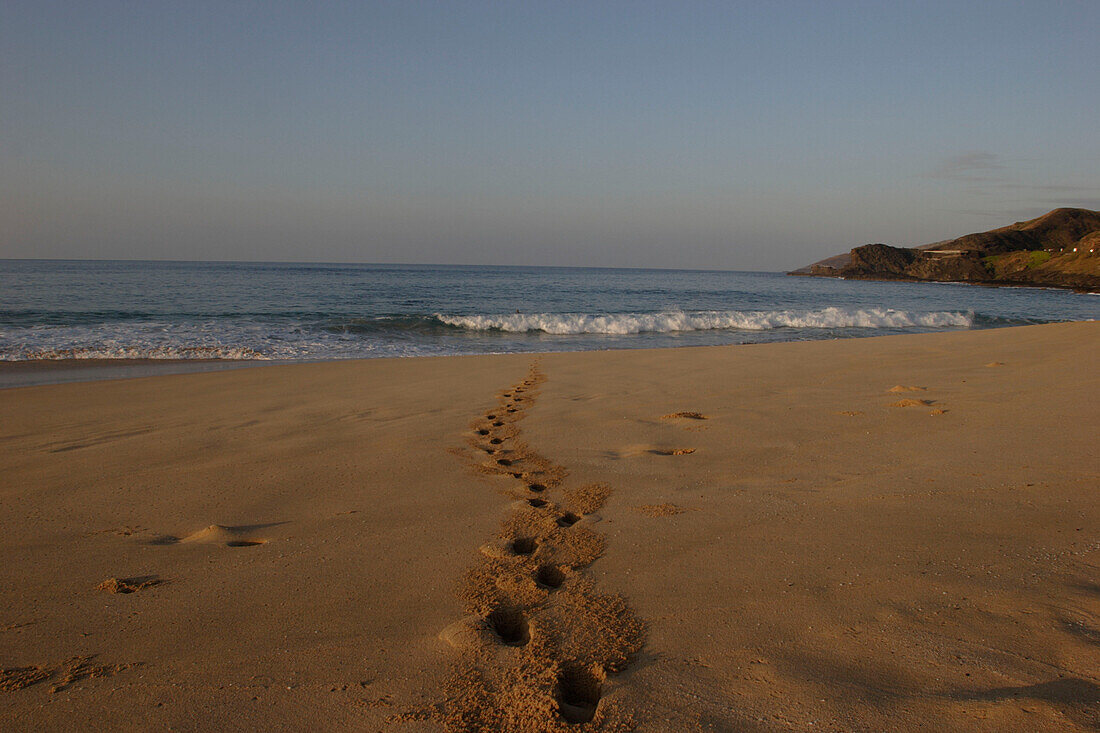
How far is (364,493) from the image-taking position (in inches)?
129

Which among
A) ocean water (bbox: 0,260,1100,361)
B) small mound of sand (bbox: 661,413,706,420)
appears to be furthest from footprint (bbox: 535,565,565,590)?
ocean water (bbox: 0,260,1100,361)

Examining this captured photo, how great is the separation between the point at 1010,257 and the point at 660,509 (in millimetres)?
68488

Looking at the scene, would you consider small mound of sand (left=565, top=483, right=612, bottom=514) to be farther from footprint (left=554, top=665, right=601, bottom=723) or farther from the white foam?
the white foam

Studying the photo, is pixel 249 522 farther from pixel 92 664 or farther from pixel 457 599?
pixel 457 599

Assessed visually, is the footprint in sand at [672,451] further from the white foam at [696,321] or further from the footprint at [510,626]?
the white foam at [696,321]

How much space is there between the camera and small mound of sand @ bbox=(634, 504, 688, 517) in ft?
9.27

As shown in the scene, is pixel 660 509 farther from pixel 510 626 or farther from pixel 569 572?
pixel 510 626

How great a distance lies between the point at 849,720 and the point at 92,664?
6.76ft

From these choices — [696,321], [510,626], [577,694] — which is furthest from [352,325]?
[577,694]

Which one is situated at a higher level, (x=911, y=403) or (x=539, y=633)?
(x=911, y=403)

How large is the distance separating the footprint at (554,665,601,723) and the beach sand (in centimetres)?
1

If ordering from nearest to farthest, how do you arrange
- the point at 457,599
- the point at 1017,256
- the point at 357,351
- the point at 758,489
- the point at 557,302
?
the point at 457,599 → the point at 758,489 → the point at 357,351 → the point at 557,302 → the point at 1017,256

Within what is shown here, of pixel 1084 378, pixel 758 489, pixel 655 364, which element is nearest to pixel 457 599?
pixel 758 489

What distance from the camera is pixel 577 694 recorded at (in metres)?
1.64
